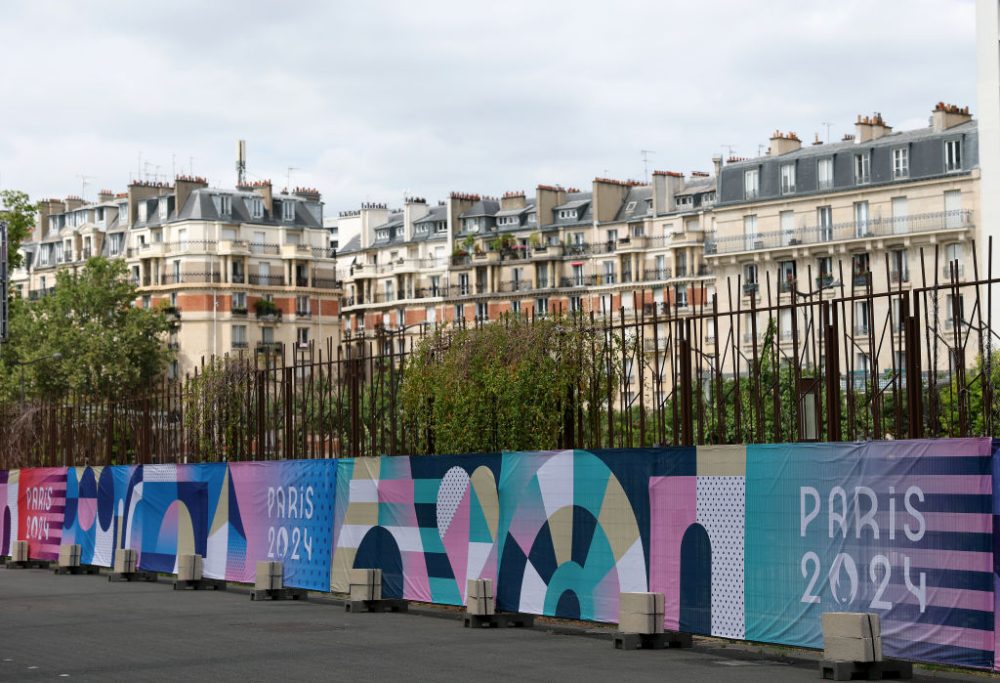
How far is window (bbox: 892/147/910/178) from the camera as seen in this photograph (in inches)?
3174

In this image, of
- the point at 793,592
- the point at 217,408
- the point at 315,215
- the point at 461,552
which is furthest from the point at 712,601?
the point at 315,215

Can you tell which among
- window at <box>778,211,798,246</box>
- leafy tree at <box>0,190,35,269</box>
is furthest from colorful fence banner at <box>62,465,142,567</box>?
window at <box>778,211,798,246</box>

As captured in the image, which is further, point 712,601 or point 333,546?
point 333,546

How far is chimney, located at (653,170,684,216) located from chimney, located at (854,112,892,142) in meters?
23.5

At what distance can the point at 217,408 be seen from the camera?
96.1 ft

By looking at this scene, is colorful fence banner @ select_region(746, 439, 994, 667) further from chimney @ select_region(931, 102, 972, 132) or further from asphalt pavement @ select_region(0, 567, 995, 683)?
chimney @ select_region(931, 102, 972, 132)

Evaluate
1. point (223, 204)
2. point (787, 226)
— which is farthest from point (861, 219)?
point (223, 204)

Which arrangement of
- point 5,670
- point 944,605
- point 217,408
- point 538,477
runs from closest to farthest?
1. point 944,605
2. point 5,670
3. point 538,477
4. point 217,408

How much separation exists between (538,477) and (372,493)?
3.97 m

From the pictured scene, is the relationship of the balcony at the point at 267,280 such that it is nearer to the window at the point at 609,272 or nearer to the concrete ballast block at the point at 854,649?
the window at the point at 609,272

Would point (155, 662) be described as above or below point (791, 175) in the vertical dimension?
below

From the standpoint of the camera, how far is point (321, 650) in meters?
16.0

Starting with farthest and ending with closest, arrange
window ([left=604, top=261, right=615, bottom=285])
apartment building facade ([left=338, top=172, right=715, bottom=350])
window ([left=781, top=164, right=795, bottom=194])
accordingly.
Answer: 1. window ([left=604, top=261, right=615, bottom=285])
2. apartment building facade ([left=338, top=172, right=715, bottom=350])
3. window ([left=781, top=164, right=795, bottom=194])

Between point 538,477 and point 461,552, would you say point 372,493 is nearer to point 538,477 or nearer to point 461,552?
point 461,552
